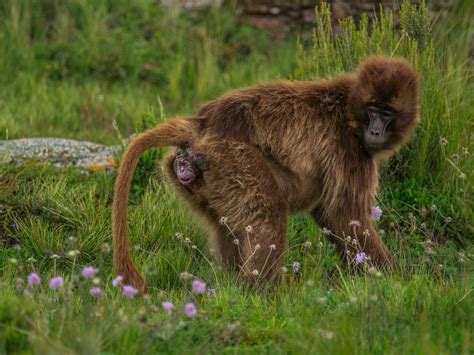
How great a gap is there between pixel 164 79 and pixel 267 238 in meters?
5.12

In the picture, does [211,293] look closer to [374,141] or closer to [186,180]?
[186,180]

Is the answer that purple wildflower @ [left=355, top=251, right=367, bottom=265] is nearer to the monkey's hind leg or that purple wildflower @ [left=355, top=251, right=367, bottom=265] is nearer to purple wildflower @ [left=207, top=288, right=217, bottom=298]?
the monkey's hind leg

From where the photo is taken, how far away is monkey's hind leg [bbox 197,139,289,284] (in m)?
5.27

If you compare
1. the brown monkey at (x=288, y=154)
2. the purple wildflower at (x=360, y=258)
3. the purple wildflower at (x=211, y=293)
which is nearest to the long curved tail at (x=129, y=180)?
the brown monkey at (x=288, y=154)

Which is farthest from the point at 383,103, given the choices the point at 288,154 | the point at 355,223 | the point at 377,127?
the point at 355,223

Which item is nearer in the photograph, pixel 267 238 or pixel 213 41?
pixel 267 238

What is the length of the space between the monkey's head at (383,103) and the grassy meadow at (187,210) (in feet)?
1.81

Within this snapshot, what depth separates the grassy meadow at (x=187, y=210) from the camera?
4.02 m

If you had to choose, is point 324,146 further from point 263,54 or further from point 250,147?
point 263,54

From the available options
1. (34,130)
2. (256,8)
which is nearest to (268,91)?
(34,130)

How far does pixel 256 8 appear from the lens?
10945 mm

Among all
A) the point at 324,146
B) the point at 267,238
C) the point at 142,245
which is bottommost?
the point at 142,245

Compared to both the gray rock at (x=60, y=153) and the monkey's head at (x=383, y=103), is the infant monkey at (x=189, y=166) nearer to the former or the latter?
the monkey's head at (x=383, y=103)

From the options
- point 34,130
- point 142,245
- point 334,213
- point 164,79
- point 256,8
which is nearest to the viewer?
point 334,213
